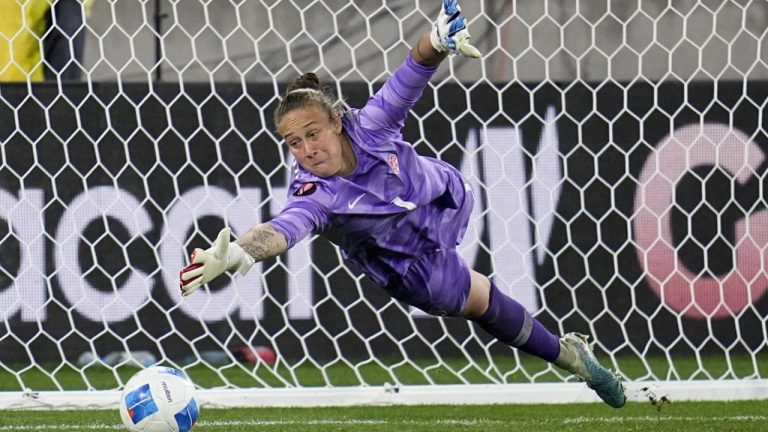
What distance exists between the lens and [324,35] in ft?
19.3

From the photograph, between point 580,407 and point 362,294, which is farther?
point 362,294

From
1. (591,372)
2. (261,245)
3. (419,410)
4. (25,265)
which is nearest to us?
(261,245)

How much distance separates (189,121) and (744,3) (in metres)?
2.78

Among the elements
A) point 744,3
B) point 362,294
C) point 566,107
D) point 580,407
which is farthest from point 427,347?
point 744,3

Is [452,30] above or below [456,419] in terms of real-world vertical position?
above

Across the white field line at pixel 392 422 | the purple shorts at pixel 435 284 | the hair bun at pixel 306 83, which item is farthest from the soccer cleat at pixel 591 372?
the hair bun at pixel 306 83

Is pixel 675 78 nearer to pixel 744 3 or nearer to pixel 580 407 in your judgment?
pixel 744 3

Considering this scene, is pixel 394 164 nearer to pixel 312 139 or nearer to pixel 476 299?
pixel 312 139

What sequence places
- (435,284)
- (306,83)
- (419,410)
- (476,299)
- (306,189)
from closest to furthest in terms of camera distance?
(306,189)
(306,83)
(435,284)
(476,299)
(419,410)

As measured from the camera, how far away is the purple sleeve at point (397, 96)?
3.94 meters

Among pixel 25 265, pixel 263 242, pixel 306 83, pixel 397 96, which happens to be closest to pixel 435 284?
pixel 397 96

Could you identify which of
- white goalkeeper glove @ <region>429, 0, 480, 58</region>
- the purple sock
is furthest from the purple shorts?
white goalkeeper glove @ <region>429, 0, 480, 58</region>

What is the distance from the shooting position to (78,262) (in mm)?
5805

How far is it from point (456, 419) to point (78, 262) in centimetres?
211
